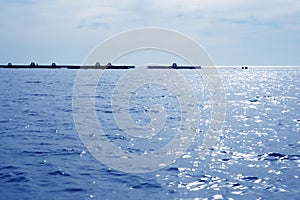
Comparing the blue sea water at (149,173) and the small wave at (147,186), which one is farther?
the small wave at (147,186)

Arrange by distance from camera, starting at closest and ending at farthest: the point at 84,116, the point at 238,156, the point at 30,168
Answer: the point at 30,168 → the point at 238,156 → the point at 84,116

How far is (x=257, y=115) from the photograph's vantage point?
153 feet

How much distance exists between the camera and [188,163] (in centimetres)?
2109

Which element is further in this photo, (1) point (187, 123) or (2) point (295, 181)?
(1) point (187, 123)

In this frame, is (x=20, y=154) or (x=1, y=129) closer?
(x=20, y=154)

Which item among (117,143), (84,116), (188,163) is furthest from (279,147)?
(84,116)

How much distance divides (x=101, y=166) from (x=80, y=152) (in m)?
3.52

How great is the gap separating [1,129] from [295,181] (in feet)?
74.0

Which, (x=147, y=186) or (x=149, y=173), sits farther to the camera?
(x=149, y=173)

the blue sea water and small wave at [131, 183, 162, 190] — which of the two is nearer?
the blue sea water

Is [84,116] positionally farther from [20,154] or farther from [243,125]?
[20,154]

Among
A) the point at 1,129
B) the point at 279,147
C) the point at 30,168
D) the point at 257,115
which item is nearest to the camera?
the point at 30,168

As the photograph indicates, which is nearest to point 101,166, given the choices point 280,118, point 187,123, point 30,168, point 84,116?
point 30,168

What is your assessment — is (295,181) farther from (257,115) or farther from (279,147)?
(257,115)
